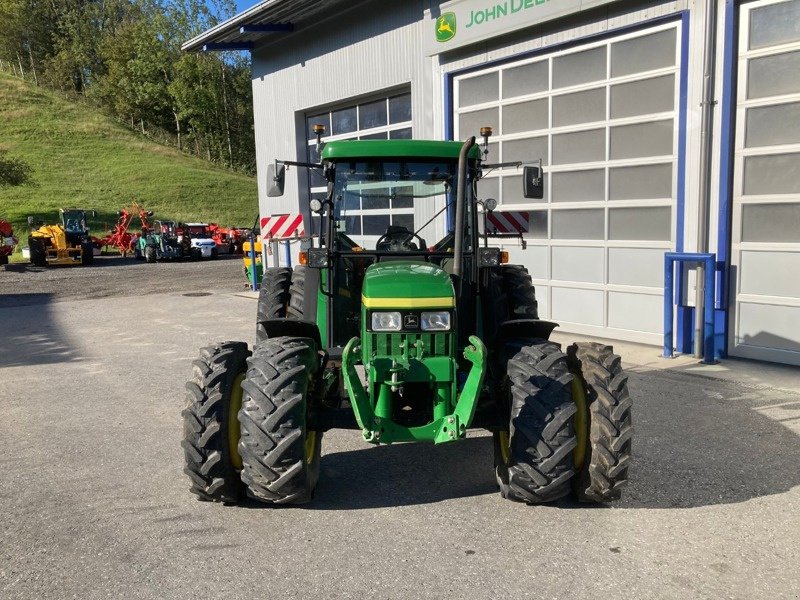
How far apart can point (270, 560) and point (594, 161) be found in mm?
7190

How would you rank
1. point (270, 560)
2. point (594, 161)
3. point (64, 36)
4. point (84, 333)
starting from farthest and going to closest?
1. point (64, 36)
2. point (84, 333)
3. point (594, 161)
4. point (270, 560)

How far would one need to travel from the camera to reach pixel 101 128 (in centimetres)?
5816

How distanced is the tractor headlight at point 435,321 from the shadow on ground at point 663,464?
1.06m

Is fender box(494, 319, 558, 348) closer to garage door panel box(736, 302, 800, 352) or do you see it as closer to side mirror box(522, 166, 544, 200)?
side mirror box(522, 166, 544, 200)

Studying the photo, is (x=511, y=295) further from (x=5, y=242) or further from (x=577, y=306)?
(x=5, y=242)

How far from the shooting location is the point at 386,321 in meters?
4.11

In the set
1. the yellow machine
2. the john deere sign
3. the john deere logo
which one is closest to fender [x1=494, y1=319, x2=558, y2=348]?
the john deere sign

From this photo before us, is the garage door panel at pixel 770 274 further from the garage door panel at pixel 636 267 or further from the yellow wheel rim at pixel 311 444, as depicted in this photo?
the yellow wheel rim at pixel 311 444

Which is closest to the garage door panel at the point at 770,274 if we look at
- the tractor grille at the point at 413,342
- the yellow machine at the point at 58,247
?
the tractor grille at the point at 413,342

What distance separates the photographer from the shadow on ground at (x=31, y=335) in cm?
905

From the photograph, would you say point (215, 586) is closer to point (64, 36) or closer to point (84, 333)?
point (84, 333)

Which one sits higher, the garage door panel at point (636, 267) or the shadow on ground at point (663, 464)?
the garage door panel at point (636, 267)

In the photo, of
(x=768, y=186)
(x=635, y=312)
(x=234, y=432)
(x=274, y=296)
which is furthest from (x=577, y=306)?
(x=234, y=432)

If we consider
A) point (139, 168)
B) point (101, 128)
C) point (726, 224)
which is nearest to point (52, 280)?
point (726, 224)
